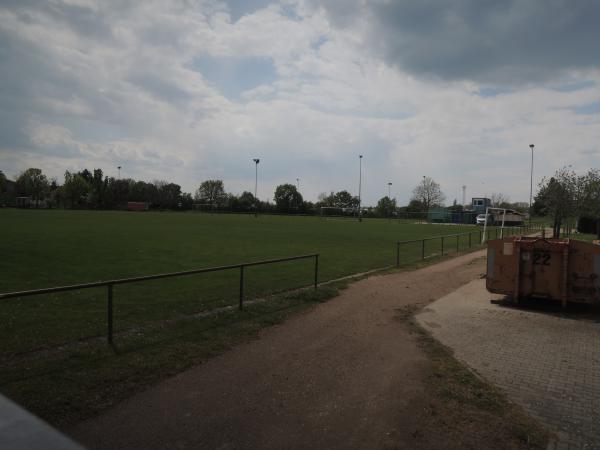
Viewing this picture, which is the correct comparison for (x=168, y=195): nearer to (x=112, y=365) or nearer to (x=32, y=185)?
(x=32, y=185)

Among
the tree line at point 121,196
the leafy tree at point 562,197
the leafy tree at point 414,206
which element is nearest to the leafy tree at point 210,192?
the tree line at point 121,196

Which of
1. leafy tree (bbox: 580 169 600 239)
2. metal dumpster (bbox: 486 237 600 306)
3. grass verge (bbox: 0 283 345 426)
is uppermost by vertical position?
leafy tree (bbox: 580 169 600 239)

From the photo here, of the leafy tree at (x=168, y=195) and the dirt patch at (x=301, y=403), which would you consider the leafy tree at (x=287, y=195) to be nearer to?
the leafy tree at (x=168, y=195)

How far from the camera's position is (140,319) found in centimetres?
778

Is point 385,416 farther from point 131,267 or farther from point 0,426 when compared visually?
point 131,267

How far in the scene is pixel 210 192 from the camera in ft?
494

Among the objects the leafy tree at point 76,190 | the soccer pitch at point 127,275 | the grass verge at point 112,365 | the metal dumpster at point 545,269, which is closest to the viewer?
the grass verge at point 112,365

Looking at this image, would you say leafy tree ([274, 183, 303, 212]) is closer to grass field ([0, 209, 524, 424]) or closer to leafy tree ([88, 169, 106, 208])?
leafy tree ([88, 169, 106, 208])

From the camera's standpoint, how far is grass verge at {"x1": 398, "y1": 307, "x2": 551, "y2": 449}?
3914mm

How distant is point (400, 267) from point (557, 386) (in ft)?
34.0

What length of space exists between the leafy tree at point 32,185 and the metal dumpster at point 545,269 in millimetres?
128215

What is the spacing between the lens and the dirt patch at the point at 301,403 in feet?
12.5

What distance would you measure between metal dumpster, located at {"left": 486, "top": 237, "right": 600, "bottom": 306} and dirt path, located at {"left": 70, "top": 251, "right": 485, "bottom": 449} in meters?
3.94

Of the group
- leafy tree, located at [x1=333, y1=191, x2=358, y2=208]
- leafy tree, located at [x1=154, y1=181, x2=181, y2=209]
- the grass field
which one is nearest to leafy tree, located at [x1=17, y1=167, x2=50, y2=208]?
leafy tree, located at [x1=154, y1=181, x2=181, y2=209]
